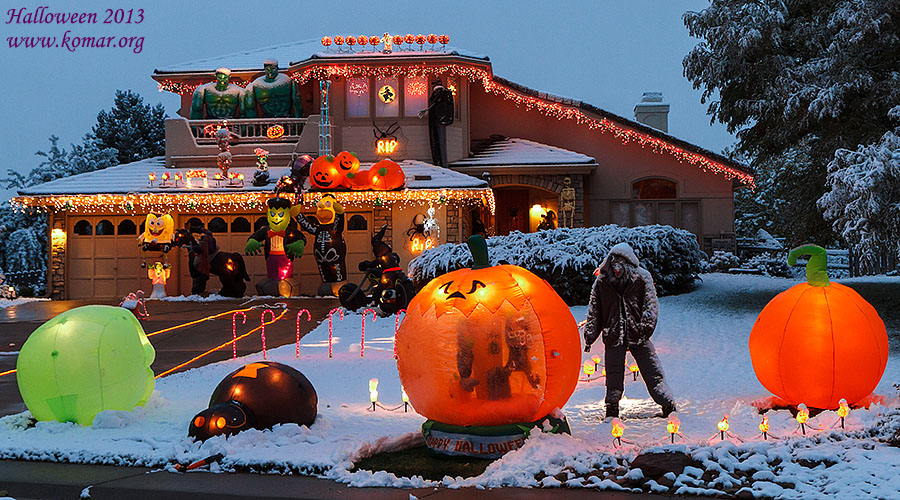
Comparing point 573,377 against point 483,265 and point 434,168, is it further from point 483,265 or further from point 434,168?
point 434,168

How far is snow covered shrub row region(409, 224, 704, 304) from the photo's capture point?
1451cm

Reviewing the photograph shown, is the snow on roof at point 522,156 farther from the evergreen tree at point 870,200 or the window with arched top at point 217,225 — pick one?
the evergreen tree at point 870,200

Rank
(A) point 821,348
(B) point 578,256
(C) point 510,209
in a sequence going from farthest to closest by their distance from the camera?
(C) point 510,209, (B) point 578,256, (A) point 821,348

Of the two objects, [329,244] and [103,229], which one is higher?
[103,229]

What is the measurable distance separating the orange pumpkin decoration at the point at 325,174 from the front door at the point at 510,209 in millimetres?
7878

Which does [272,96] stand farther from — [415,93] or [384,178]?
[384,178]

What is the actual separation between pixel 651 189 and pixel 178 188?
1270 centimetres

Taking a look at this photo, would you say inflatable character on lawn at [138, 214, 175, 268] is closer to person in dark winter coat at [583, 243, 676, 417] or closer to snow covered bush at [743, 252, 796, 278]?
person in dark winter coat at [583, 243, 676, 417]

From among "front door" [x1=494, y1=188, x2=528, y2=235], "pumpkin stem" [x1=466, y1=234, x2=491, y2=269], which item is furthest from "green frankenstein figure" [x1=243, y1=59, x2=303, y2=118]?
"pumpkin stem" [x1=466, y1=234, x2=491, y2=269]

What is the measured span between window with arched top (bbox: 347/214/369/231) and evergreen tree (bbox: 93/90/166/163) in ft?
88.0

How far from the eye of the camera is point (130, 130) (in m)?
44.3

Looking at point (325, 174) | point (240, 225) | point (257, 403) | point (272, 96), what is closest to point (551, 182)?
point (325, 174)

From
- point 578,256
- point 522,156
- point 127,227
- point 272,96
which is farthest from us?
point 272,96

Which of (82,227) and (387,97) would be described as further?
(387,97)
